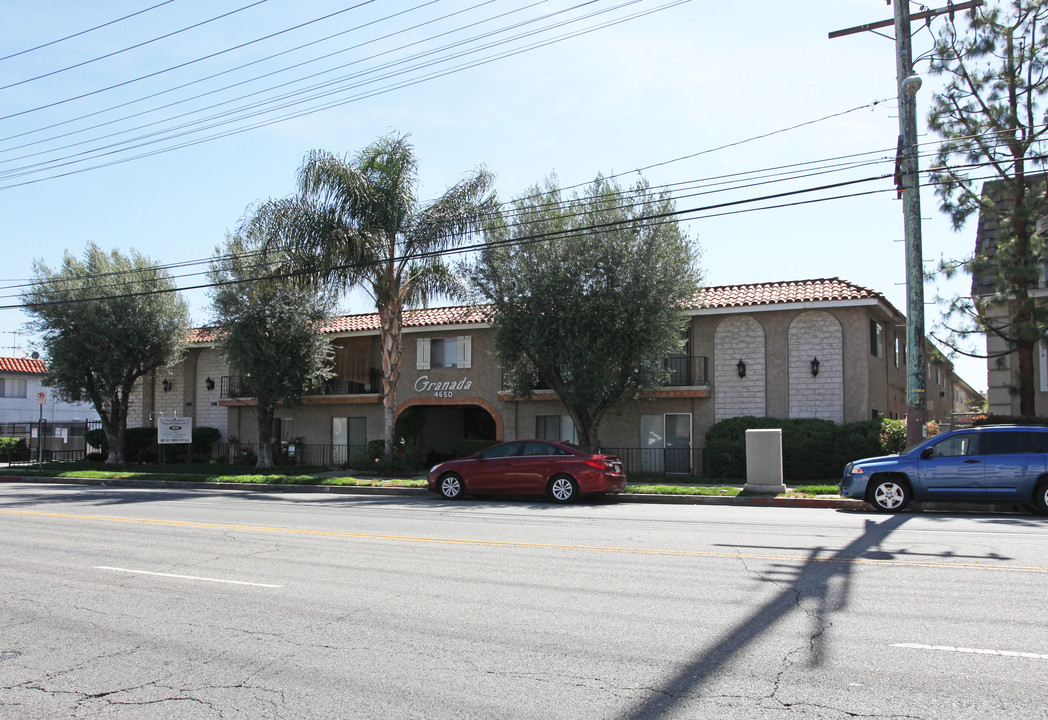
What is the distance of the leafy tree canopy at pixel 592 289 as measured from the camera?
2138 cm

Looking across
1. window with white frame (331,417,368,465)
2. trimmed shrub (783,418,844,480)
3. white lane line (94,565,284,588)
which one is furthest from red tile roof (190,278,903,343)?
white lane line (94,565,284,588)

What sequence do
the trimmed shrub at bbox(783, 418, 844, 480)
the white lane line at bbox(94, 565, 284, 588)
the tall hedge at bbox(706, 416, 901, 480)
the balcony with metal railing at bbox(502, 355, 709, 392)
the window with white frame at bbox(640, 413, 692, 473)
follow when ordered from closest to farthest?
1. the white lane line at bbox(94, 565, 284, 588)
2. the tall hedge at bbox(706, 416, 901, 480)
3. the trimmed shrub at bbox(783, 418, 844, 480)
4. the balcony with metal railing at bbox(502, 355, 709, 392)
5. the window with white frame at bbox(640, 413, 692, 473)

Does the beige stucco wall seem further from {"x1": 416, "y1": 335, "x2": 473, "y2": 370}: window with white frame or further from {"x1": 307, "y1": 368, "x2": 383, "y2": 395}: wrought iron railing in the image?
{"x1": 307, "y1": 368, "x2": 383, "y2": 395}: wrought iron railing

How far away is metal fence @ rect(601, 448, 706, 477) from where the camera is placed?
2476 centimetres

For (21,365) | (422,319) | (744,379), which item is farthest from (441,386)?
(21,365)

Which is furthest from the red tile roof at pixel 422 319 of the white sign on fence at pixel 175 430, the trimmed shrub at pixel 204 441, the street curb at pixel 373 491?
the street curb at pixel 373 491

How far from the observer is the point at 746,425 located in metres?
22.9

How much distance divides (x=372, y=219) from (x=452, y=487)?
8.86m

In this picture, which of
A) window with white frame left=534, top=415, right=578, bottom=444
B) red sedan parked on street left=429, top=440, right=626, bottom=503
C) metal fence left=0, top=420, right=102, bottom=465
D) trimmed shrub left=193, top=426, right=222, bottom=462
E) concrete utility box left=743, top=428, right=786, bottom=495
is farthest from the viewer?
metal fence left=0, top=420, right=102, bottom=465

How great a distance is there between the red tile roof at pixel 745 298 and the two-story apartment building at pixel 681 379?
0.05 meters

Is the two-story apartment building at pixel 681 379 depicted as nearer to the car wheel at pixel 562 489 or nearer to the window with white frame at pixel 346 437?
the window with white frame at pixel 346 437

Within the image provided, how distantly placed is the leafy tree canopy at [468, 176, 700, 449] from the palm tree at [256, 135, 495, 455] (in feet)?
5.62

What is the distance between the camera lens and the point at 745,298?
2455 cm

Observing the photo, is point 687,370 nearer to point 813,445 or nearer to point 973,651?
point 813,445
